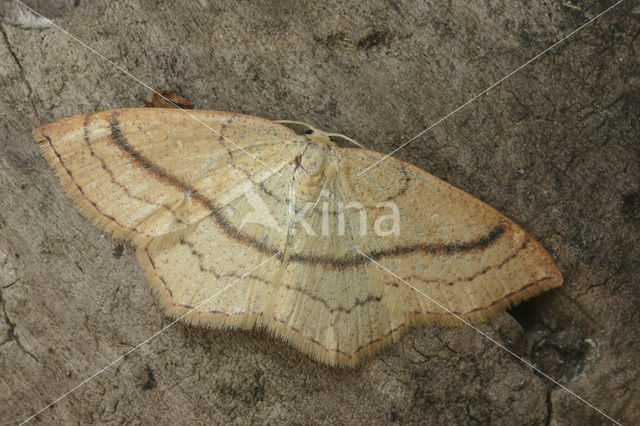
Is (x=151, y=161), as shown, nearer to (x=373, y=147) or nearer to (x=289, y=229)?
(x=289, y=229)

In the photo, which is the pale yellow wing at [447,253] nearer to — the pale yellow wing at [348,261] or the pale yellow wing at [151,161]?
the pale yellow wing at [348,261]

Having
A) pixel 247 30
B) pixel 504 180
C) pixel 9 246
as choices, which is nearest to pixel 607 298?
pixel 504 180

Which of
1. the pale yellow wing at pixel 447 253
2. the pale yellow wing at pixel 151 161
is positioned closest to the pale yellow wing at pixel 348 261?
the pale yellow wing at pixel 447 253

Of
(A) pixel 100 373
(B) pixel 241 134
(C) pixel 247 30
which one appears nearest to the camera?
(A) pixel 100 373

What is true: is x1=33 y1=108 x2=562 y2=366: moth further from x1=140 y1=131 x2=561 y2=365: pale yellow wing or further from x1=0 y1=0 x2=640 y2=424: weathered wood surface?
x1=0 y1=0 x2=640 y2=424: weathered wood surface

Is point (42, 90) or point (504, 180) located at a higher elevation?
point (42, 90)

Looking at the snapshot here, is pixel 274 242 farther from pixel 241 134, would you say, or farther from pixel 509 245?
pixel 509 245

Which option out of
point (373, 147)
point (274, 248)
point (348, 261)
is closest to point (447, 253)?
point (348, 261)

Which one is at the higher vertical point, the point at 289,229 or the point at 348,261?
the point at 289,229
